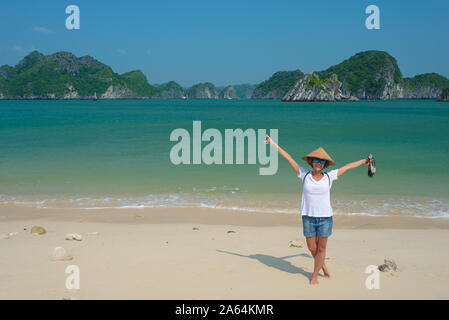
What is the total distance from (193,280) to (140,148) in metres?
21.5

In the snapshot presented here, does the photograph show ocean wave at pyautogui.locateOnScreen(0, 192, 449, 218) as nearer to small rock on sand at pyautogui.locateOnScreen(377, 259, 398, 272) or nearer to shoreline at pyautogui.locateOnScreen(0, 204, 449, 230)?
shoreline at pyautogui.locateOnScreen(0, 204, 449, 230)

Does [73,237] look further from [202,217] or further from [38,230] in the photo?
[202,217]

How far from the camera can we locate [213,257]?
21.7ft

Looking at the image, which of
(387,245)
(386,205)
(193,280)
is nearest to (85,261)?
(193,280)

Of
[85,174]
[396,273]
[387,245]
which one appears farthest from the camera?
[85,174]

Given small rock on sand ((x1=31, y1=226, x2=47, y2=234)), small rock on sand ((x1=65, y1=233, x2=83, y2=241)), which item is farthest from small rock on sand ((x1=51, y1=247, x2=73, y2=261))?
small rock on sand ((x1=31, y1=226, x2=47, y2=234))

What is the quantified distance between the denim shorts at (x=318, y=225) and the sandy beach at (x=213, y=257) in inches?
30.6

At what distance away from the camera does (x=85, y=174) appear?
54.1ft

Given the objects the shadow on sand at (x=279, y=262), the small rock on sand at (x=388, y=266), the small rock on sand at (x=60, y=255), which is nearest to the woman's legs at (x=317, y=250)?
the shadow on sand at (x=279, y=262)

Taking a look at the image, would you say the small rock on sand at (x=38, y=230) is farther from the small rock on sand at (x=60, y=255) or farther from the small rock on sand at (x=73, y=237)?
the small rock on sand at (x=60, y=255)

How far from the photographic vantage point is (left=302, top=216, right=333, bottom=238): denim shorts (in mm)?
5145

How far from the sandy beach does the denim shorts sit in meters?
0.78

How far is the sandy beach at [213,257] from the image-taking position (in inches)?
203
